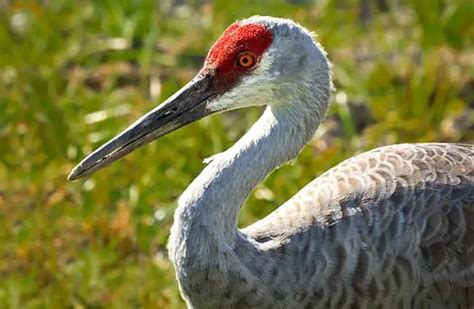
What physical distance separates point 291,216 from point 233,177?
0.34 m

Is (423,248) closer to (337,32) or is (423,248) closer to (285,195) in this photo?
(285,195)

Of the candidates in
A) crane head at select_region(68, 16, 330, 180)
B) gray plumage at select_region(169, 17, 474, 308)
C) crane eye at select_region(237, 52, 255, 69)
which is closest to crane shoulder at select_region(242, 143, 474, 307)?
gray plumage at select_region(169, 17, 474, 308)

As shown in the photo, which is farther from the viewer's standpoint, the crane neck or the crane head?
the crane head

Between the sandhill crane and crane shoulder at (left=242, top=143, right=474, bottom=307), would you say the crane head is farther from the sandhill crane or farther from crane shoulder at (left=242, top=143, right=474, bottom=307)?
crane shoulder at (left=242, top=143, right=474, bottom=307)

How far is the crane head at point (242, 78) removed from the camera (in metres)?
4.52

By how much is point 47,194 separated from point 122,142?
6.76ft

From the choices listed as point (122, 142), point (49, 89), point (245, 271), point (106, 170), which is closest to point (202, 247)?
point (245, 271)

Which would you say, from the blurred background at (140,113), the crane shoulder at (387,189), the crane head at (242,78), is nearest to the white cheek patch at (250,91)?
the crane head at (242,78)

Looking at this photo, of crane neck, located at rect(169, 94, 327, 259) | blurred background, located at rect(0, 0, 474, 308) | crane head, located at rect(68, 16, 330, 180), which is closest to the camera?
crane neck, located at rect(169, 94, 327, 259)

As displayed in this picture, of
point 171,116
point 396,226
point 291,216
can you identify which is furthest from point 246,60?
point 396,226

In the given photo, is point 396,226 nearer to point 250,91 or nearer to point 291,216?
point 291,216

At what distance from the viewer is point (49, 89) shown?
7121 millimetres

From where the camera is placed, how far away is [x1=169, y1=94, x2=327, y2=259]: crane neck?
174 inches

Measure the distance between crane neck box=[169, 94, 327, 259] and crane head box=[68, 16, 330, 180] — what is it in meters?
0.09
